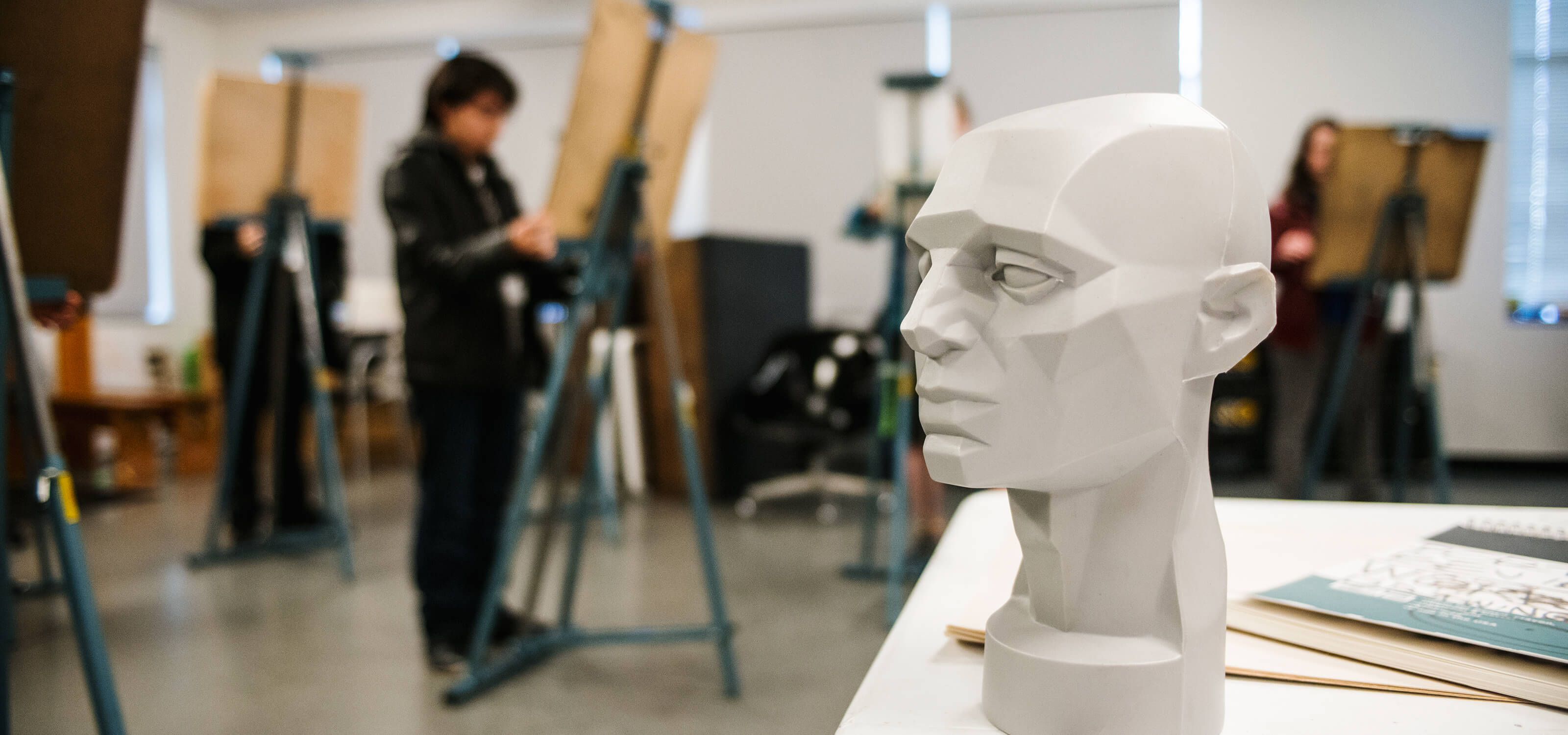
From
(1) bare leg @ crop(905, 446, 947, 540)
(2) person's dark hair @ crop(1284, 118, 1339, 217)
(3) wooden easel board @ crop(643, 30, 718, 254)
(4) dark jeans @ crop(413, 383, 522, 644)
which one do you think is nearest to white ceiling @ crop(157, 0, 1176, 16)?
(2) person's dark hair @ crop(1284, 118, 1339, 217)

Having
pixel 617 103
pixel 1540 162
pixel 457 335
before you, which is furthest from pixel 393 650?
pixel 1540 162

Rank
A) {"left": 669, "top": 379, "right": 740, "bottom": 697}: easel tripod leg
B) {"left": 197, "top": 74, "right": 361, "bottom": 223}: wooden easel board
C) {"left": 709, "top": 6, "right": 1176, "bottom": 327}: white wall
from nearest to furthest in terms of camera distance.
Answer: {"left": 669, "top": 379, "right": 740, "bottom": 697}: easel tripod leg < {"left": 197, "top": 74, "right": 361, "bottom": 223}: wooden easel board < {"left": 709, "top": 6, "right": 1176, "bottom": 327}: white wall

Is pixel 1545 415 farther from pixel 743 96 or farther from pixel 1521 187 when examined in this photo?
pixel 743 96

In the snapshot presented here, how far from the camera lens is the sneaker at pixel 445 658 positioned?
2.11 metres

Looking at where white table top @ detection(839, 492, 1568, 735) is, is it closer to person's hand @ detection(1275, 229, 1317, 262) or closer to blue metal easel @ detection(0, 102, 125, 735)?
blue metal easel @ detection(0, 102, 125, 735)

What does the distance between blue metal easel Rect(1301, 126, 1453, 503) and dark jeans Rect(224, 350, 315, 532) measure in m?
3.29

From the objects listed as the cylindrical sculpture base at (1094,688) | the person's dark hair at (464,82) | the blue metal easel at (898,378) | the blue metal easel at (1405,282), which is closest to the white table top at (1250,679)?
the cylindrical sculpture base at (1094,688)

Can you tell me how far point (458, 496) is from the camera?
2.08 m

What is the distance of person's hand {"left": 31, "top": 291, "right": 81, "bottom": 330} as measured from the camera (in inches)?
51.0

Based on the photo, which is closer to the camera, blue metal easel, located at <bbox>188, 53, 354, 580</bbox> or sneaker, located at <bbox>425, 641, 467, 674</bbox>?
sneaker, located at <bbox>425, 641, 467, 674</bbox>

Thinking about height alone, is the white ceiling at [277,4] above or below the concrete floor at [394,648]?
above

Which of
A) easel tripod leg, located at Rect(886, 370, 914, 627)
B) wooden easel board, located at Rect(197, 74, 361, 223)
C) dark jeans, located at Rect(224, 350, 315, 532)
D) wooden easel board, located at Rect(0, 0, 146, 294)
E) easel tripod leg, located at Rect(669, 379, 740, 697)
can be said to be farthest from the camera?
dark jeans, located at Rect(224, 350, 315, 532)

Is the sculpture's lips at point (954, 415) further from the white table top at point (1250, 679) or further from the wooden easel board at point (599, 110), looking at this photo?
the wooden easel board at point (599, 110)

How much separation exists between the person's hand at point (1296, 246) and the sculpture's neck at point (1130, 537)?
8.56ft
